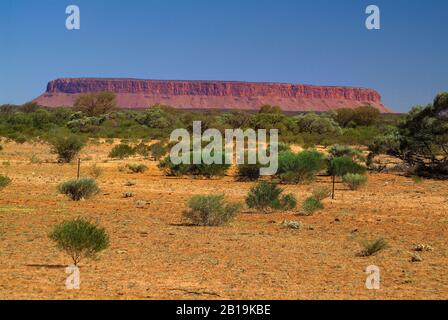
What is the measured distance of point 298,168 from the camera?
97.5 feet

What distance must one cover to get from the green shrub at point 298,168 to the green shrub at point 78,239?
695 inches

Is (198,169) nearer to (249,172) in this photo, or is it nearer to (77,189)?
(249,172)

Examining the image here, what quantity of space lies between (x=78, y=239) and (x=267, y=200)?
30.0 feet

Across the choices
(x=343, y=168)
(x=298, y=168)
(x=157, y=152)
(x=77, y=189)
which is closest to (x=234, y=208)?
(x=77, y=189)

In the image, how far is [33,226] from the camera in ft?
53.0

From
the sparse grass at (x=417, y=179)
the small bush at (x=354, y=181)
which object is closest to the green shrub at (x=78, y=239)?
the small bush at (x=354, y=181)

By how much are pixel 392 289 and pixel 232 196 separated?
44.8 ft

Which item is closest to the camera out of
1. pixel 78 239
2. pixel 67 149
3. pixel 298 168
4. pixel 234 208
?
pixel 78 239

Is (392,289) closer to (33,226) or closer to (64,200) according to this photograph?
(33,226)

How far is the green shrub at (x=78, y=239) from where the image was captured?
12.0m

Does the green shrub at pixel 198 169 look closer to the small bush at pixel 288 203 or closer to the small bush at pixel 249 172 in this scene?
the small bush at pixel 249 172

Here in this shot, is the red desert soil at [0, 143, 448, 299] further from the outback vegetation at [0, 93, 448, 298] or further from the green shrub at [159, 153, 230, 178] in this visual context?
the green shrub at [159, 153, 230, 178]

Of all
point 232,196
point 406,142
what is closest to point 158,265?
point 232,196

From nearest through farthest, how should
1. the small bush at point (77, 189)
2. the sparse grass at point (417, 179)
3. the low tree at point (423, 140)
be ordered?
1. the small bush at point (77, 189)
2. the sparse grass at point (417, 179)
3. the low tree at point (423, 140)
